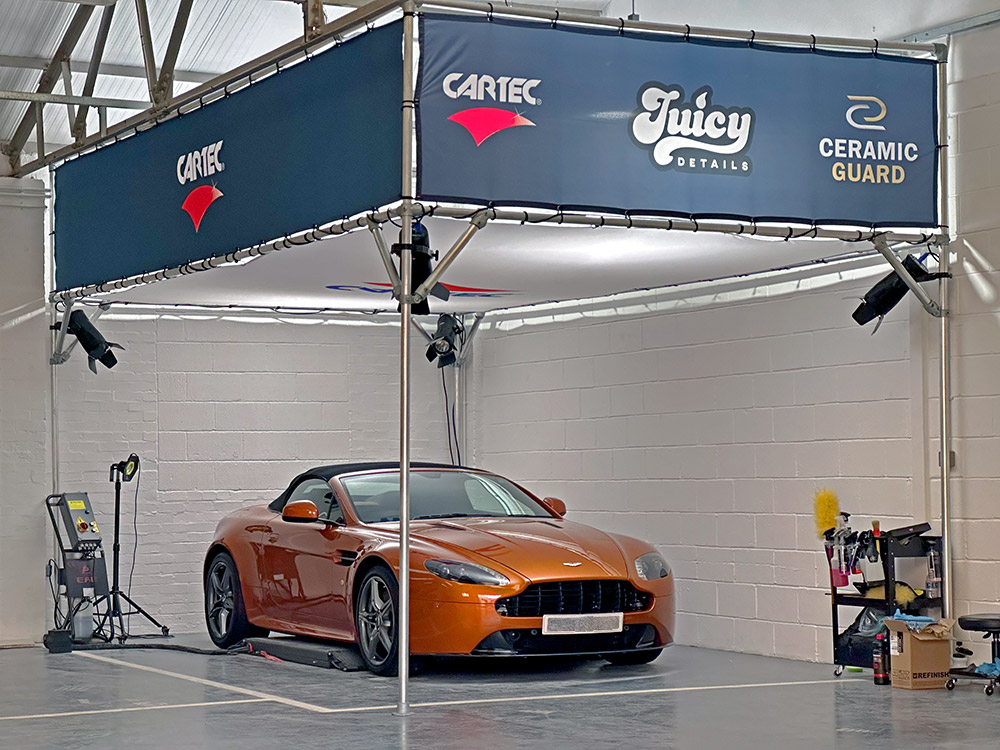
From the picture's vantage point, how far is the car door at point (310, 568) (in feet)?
29.3

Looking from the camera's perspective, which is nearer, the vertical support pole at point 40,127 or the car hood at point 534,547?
the car hood at point 534,547

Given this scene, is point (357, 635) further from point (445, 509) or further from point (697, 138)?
point (697, 138)

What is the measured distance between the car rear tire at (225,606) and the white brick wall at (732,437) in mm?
2802

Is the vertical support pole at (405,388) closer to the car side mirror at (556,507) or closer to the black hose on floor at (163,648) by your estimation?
the car side mirror at (556,507)

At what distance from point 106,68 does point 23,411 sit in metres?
2.66

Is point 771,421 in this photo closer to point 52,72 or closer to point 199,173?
point 199,173

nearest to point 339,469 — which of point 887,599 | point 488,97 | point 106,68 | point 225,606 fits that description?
point 225,606

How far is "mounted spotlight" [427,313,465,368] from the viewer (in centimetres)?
1213

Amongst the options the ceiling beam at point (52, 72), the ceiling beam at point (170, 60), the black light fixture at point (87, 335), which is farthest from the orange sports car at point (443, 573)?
the ceiling beam at point (52, 72)

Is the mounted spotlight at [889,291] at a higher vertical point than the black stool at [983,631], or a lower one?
higher

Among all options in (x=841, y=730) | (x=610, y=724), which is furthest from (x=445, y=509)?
(x=841, y=730)

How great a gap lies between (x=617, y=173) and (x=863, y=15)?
248cm

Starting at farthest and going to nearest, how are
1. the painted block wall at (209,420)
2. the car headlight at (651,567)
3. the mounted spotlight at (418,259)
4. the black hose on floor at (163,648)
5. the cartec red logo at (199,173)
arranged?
1. the painted block wall at (209,420)
2. the black hose on floor at (163,648)
3. the cartec red logo at (199,173)
4. the car headlight at (651,567)
5. the mounted spotlight at (418,259)

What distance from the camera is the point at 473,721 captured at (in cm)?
692
